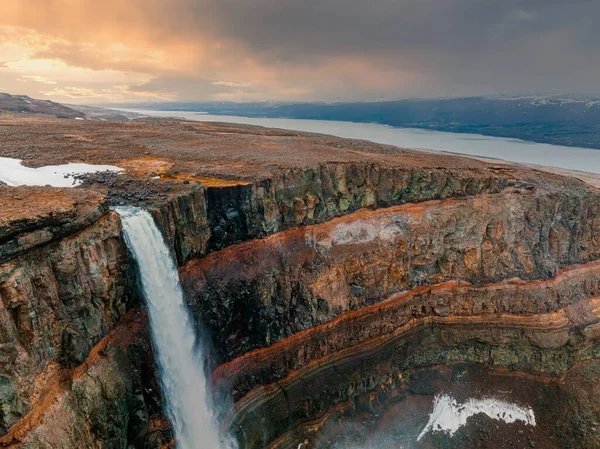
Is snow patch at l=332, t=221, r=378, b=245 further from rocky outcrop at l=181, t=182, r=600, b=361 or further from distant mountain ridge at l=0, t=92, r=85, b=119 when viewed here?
distant mountain ridge at l=0, t=92, r=85, b=119

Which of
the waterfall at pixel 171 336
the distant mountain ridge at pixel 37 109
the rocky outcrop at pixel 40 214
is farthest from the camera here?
the distant mountain ridge at pixel 37 109

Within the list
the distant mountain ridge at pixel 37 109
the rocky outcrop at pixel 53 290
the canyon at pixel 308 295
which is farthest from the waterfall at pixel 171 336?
the distant mountain ridge at pixel 37 109

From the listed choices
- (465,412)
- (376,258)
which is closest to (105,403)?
(376,258)

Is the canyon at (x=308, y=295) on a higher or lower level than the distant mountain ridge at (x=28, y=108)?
lower

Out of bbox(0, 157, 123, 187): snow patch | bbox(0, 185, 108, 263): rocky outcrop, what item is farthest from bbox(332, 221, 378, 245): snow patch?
bbox(0, 157, 123, 187): snow patch

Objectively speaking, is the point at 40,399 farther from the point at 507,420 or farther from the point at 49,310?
the point at 507,420

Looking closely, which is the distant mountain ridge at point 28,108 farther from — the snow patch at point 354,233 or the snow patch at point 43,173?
the snow patch at point 354,233
